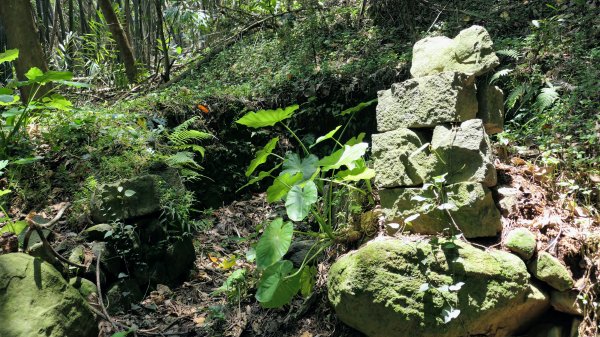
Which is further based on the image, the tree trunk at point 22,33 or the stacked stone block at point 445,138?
the tree trunk at point 22,33

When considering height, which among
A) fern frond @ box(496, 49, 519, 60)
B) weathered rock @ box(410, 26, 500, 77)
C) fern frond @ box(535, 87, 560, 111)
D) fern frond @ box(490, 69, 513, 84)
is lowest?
fern frond @ box(535, 87, 560, 111)

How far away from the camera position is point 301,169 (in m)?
3.23

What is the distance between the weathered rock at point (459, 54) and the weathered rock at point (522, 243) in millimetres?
1124

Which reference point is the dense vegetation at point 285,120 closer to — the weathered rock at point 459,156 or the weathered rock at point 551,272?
the weathered rock at point 551,272

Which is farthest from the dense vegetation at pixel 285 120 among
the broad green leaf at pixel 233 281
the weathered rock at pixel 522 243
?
the weathered rock at pixel 522 243

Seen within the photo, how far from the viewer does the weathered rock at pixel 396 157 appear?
10.2 ft

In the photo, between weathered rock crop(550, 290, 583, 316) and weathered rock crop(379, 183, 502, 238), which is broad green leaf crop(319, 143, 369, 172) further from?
weathered rock crop(550, 290, 583, 316)

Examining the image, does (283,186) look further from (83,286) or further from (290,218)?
(83,286)

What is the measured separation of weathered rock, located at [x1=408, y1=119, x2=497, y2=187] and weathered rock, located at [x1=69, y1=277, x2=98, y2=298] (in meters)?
2.39

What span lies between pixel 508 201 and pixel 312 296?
152cm

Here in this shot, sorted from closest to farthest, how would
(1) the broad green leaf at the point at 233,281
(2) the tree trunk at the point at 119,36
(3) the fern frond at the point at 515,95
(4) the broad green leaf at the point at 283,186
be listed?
(4) the broad green leaf at the point at 283,186, (1) the broad green leaf at the point at 233,281, (3) the fern frond at the point at 515,95, (2) the tree trunk at the point at 119,36

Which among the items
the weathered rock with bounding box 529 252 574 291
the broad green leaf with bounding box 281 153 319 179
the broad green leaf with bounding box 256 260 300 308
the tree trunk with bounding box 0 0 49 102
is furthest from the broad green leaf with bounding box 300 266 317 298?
the tree trunk with bounding box 0 0 49 102

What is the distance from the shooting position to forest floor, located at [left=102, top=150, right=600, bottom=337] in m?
2.82

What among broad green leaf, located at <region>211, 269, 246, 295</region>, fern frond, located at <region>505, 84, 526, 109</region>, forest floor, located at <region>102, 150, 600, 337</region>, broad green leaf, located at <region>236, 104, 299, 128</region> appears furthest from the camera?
fern frond, located at <region>505, 84, 526, 109</region>
